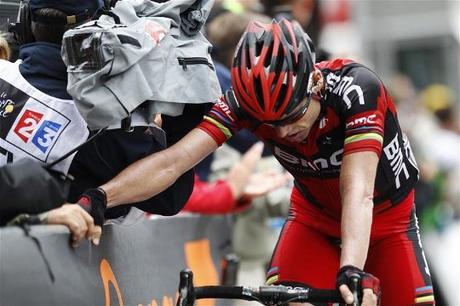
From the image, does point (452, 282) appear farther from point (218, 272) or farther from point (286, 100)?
point (286, 100)

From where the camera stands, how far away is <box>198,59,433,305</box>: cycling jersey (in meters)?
5.64

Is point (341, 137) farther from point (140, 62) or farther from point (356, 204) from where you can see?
point (140, 62)

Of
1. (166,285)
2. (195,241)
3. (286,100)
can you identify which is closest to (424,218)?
(195,241)

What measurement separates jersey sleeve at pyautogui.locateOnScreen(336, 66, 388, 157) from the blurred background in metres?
1.80

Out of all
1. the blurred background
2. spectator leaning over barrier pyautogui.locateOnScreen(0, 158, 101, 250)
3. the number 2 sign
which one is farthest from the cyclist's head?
the blurred background

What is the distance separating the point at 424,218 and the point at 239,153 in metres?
6.21

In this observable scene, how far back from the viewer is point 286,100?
17.3 ft

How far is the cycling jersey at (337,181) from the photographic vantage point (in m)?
5.64

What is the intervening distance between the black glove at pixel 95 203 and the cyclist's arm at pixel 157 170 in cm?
10

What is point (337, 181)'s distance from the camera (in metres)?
5.99

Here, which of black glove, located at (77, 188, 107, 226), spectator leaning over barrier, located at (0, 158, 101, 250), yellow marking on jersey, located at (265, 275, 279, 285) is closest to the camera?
spectator leaning over barrier, located at (0, 158, 101, 250)

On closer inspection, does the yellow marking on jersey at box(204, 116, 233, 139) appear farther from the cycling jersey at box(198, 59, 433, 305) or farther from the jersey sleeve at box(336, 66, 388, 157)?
the jersey sleeve at box(336, 66, 388, 157)

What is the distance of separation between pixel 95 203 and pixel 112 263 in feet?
2.28

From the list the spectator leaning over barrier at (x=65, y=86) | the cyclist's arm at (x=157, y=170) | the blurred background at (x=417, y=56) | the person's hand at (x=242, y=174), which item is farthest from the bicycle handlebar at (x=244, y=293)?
the person's hand at (x=242, y=174)
